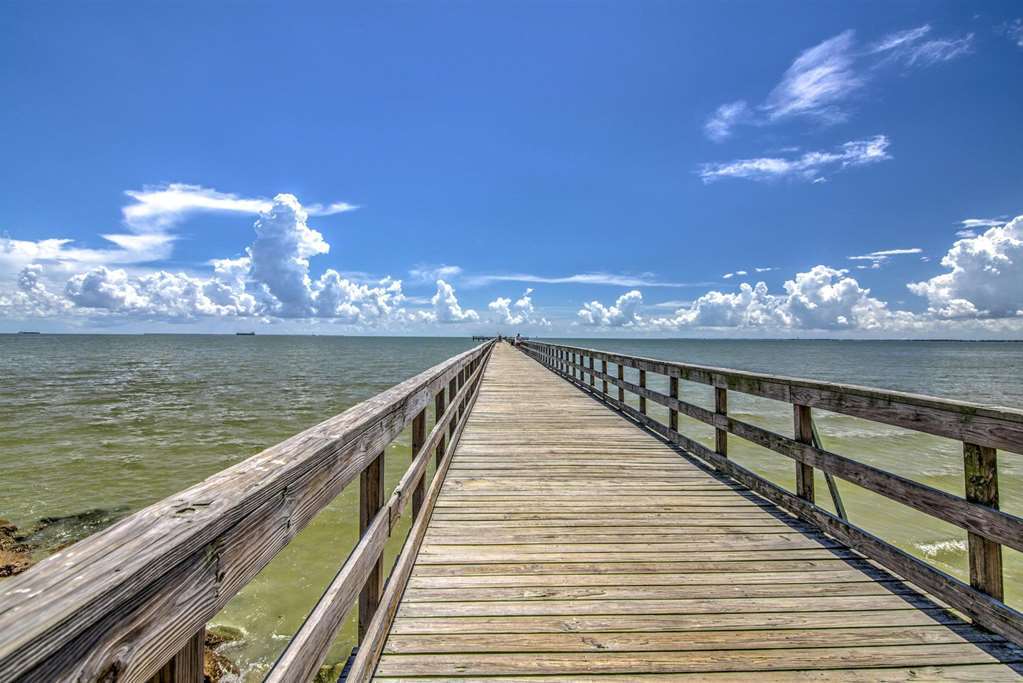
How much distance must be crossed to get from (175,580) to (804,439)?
4224 mm

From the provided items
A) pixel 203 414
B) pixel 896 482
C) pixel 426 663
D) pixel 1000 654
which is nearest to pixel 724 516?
pixel 896 482

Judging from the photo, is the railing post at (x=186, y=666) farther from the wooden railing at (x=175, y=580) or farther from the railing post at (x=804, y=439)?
the railing post at (x=804, y=439)

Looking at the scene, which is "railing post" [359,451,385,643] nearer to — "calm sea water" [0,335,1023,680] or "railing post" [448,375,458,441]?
"calm sea water" [0,335,1023,680]

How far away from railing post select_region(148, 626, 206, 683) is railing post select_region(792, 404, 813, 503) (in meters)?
4.00

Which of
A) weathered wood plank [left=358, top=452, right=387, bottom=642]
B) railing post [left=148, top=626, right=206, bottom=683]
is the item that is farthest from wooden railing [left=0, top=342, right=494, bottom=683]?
weathered wood plank [left=358, top=452, right=387, bottom=642]

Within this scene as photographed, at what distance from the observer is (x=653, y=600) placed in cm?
285

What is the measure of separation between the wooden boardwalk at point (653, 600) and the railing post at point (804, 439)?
284mm

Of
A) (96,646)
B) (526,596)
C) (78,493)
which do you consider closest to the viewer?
(96,646)

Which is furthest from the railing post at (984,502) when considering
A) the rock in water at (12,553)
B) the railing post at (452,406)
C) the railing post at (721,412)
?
the rock in water at (12,553)

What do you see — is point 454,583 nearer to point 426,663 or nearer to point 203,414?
point 426,663

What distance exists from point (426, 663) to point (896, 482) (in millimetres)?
2763

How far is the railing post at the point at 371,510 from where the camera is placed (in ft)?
7.14

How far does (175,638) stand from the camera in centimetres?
88

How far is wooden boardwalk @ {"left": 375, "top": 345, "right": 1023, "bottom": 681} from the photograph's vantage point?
2326mm
